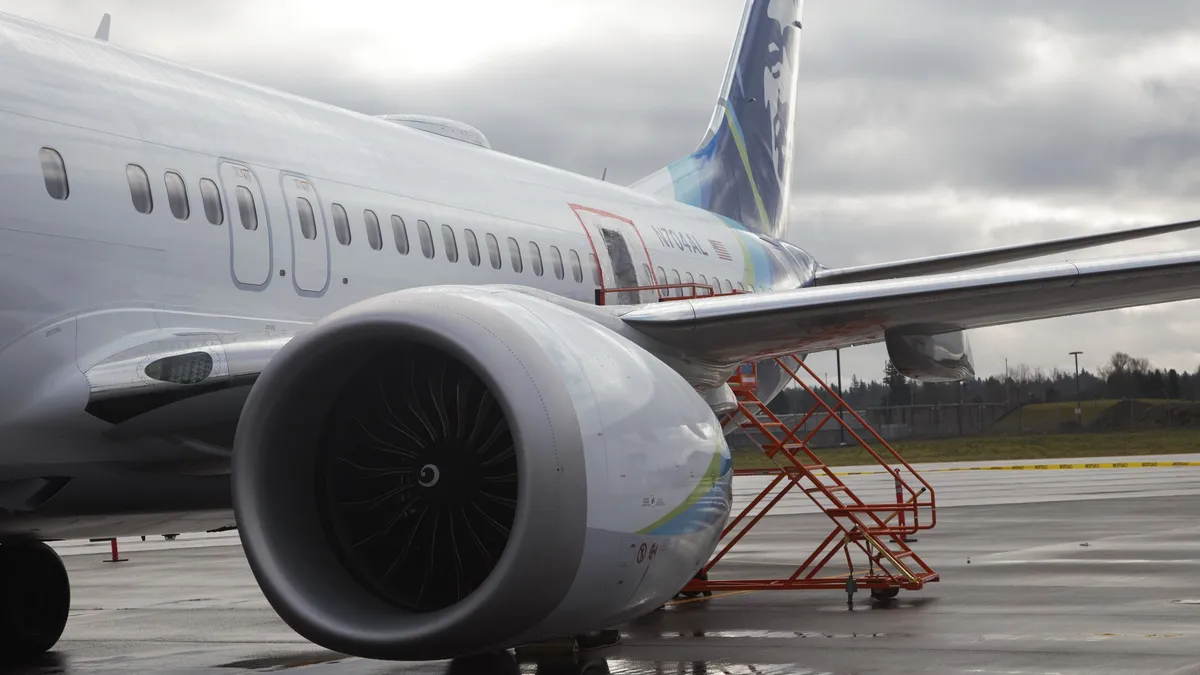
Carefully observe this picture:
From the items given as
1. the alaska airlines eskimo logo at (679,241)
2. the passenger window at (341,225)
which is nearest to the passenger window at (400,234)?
the passenger window at (341,225)

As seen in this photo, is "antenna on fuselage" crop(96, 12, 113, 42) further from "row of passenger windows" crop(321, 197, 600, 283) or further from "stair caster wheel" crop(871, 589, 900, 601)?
"stair caster wheel" crop(871, 589, 900, 601)

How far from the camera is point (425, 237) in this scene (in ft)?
31.2

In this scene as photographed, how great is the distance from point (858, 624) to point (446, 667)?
298 centimetres

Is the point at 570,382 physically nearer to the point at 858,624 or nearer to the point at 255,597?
the point at 858,624

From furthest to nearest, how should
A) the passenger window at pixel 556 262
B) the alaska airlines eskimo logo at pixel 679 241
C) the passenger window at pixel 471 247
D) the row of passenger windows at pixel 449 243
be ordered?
the alaska airlines eskimo logo at pixel 679 241
the passenger window at pixel 556 262
the passenger window at pixel 471 247
the row of passenger windows at pixel 449 243

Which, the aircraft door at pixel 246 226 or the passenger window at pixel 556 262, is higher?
the passenger window at pixel 556 262

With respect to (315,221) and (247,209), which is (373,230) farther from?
(247,209)

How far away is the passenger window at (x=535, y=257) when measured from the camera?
35.8ft

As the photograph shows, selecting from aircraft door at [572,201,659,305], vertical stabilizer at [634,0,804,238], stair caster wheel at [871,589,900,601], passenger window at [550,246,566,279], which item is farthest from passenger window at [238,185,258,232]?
vertical stabilizer at [634,0,804,238]

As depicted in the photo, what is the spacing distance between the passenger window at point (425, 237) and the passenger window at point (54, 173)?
287 cm

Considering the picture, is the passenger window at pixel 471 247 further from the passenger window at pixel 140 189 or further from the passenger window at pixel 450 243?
the passenger window at pixel 140 189

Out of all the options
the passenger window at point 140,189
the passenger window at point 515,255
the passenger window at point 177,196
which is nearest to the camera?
the passenger window at point 140,189

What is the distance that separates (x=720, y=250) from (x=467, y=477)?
873 centimetres

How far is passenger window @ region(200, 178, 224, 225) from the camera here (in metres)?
7.69
